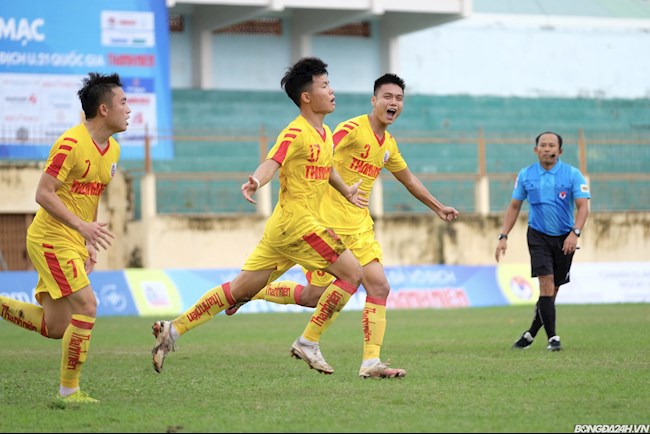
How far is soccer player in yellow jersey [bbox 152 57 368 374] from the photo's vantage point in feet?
32.6

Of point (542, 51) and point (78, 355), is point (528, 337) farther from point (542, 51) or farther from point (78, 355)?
point (542, 51)

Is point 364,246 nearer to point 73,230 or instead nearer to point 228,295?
point 228,295

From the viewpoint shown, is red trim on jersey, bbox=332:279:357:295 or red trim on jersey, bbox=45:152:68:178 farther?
red trim on jersey, bbox=332:279:357:295

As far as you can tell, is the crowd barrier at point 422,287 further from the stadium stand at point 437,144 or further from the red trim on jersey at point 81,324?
the red trim on jersey at point 81,324

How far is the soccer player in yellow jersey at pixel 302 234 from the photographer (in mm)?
9945

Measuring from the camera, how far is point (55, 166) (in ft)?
29.0

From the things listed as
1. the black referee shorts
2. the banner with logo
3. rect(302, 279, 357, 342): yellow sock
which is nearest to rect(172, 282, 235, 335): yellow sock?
rect(302, 279, 357, 342): yellow sock

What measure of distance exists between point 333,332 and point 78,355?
8559mm

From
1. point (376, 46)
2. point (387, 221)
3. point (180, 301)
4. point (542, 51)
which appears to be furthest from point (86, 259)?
point (542, 51)

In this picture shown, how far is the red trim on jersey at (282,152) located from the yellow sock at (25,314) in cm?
219

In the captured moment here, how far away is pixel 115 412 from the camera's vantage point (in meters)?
Answer: 7.95

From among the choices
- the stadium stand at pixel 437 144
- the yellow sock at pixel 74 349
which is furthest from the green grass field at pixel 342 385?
the stadium stand at pixel 437 144

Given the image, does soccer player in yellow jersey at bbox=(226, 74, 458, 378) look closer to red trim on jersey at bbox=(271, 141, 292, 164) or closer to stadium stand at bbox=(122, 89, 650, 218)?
red trim on jersey at bbox=(271, 141, 292, 164)

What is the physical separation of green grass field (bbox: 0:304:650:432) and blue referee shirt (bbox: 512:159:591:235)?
1362mm
